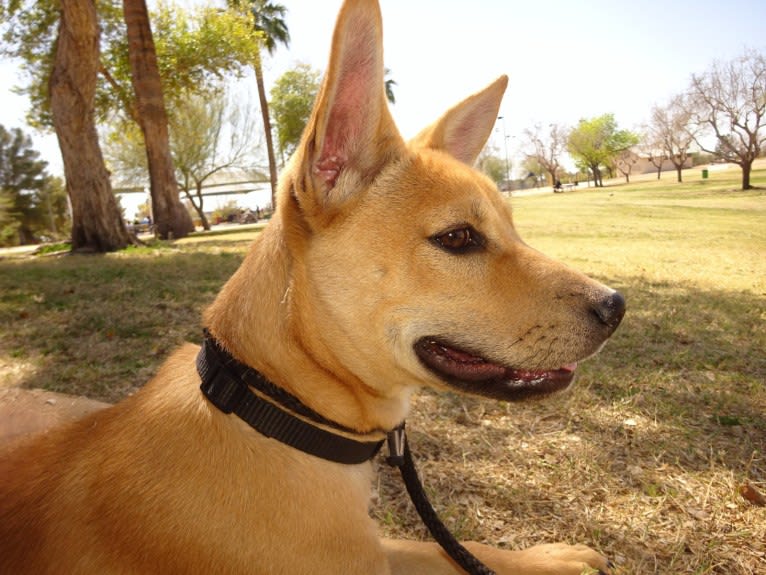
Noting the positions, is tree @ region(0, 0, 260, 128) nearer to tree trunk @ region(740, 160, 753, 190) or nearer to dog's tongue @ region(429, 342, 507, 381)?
dog's tongue @ region(429, 342, 507, 381)

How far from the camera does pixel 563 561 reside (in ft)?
8.58

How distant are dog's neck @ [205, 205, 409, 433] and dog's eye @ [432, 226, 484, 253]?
1.99 ft

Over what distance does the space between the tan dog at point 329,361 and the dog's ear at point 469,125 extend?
2.00 ft

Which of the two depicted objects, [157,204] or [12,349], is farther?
[157,204]

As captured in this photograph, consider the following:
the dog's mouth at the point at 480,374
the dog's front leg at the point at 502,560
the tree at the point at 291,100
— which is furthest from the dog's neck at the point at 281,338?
the tree at the point at 291,100

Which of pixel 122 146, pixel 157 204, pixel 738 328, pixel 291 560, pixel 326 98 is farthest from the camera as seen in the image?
pixel 122 146

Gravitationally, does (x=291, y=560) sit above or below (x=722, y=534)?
above

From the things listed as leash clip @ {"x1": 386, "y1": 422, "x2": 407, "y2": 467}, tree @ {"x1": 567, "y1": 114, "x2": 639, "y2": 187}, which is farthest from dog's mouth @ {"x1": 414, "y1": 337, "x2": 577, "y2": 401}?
tree @ {"x1": 567, "y1": 114, "x2": 639, "y2": 187}

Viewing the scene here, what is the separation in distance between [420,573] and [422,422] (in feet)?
5.60

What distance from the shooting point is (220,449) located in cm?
199

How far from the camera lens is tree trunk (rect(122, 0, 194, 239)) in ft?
57.4

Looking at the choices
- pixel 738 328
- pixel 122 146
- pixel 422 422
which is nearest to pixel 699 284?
pixel 738 328

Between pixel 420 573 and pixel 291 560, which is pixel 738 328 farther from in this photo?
pixel 291 560

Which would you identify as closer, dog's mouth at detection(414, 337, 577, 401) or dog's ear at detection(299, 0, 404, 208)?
dog's ear at detection(299, 0, 404, 208)
